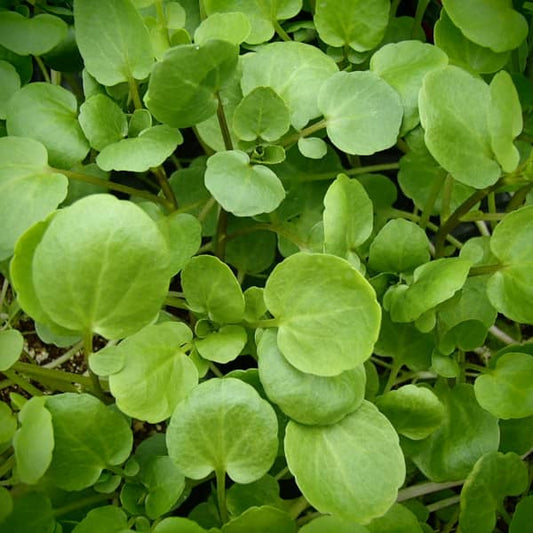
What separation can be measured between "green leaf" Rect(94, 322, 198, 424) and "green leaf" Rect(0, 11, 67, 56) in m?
0.30

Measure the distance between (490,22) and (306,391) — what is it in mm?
403

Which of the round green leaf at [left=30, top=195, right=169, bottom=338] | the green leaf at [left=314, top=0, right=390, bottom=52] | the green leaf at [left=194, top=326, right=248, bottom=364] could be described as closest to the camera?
the round green leaf at [left=30, top=195, right=169, bottom=338]

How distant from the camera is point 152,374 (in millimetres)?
579

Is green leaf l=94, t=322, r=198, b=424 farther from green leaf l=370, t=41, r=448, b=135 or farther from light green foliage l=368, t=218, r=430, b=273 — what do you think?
green leaf l=370, t=41, r=448, b=135

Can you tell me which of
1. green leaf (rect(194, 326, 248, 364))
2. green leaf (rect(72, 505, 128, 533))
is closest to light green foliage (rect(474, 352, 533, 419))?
green leaf (rect(194, 326, 248, 364))

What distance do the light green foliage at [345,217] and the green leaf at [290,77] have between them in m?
0.09

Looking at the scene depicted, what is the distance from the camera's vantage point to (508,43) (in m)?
0.70

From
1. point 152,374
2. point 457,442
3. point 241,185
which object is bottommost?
point 457,442

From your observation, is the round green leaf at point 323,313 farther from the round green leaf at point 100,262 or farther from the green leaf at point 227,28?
the green leaf at point 227,28

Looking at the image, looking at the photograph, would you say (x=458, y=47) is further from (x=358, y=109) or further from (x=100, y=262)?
(x=100, y=262)

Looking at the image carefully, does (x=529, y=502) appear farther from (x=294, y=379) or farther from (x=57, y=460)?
(x=57, y=460)

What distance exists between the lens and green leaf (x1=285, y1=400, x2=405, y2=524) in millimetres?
552

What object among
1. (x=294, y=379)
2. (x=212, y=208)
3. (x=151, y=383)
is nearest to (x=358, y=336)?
(x=294, y=379)

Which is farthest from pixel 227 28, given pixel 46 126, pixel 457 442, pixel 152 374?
pixel 457 442
